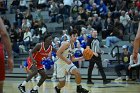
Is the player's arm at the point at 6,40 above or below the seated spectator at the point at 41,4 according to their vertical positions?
above

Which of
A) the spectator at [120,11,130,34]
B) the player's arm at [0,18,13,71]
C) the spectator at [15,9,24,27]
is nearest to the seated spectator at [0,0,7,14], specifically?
the spectator at [15,9,24,27]

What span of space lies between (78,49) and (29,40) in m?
4.77

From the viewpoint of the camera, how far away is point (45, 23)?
24922 mm

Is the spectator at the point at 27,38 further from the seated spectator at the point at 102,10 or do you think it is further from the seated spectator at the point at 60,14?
the seated spectator at the point at 102,10

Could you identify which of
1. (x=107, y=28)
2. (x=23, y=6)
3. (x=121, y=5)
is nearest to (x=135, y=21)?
(x=107, y=28)

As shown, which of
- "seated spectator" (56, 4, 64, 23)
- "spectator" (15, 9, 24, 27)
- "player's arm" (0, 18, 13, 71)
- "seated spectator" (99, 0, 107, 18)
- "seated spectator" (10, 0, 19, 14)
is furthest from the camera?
"seated spectator" (10, 0, 19, 14)

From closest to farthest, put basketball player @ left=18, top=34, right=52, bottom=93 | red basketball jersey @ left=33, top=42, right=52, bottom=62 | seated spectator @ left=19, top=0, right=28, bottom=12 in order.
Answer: basketball player @ left=18, top=34, right=52, bottom=93
red basketball jersey @ left=33, top=42, right=52, bottom=62
seated spectator @ left=19, top=0, right=28, bottom=12

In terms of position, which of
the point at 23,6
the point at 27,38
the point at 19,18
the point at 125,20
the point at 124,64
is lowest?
the point at 124,64

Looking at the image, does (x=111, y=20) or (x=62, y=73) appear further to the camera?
(x=111, y=20)

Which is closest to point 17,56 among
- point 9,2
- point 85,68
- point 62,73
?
point 85,68

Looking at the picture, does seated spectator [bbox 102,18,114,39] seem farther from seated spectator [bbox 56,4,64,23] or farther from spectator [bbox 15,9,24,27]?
spectator [bbox 15,9,24,27]

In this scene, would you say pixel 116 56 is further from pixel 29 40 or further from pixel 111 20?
pixel 29 40

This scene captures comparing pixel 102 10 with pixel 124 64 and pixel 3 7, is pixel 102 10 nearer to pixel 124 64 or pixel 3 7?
pixel 124 64

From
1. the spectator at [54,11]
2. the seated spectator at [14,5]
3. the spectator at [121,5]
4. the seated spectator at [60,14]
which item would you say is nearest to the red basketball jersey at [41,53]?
the spectator at [121,5]
